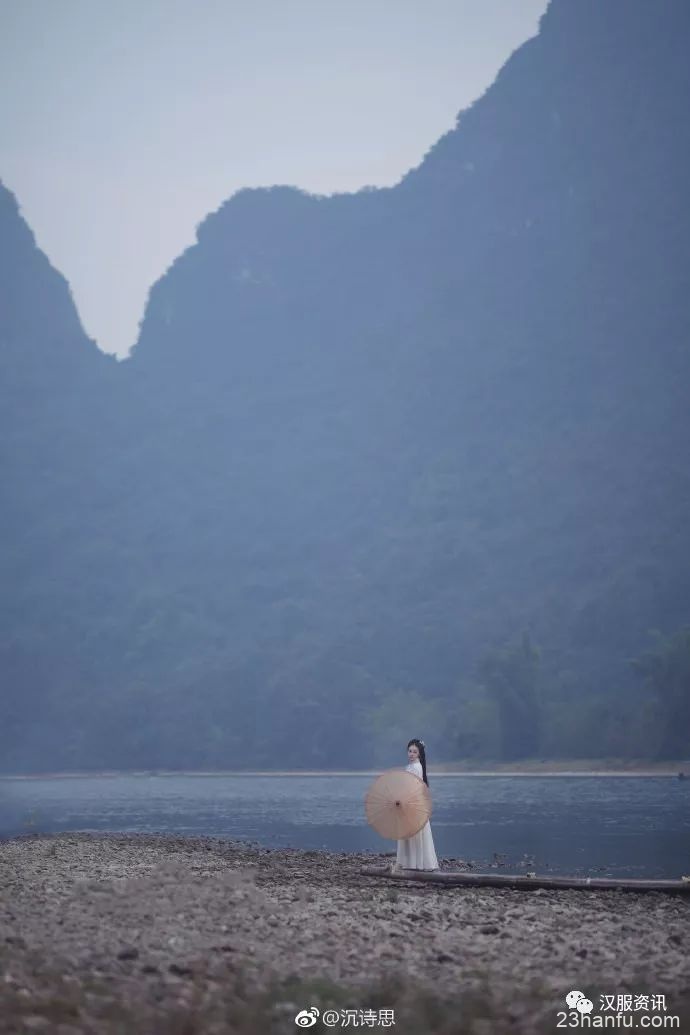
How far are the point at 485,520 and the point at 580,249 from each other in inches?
2434

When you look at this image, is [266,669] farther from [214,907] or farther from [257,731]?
[214,907]

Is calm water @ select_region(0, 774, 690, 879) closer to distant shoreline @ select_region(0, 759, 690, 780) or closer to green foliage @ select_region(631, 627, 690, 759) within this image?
distant shoreline @ select_region(0, 759, 690, 780)

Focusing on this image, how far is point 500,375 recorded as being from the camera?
15812cm

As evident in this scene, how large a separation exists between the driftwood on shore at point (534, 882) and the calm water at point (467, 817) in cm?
594

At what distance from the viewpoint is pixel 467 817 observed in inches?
1500

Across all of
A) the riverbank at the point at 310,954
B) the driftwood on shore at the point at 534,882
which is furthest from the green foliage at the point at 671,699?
Answer: the riverbank at the point at 310,954

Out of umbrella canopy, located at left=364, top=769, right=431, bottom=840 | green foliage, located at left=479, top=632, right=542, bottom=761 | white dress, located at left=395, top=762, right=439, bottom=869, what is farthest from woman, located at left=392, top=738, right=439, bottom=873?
green foliage, located at left=479, top=632, right=542, bottom=761

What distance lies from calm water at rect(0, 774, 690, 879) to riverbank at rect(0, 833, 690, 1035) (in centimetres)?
854

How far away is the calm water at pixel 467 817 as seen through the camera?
24.4 m

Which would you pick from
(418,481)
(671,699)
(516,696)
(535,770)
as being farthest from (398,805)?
(418,481)

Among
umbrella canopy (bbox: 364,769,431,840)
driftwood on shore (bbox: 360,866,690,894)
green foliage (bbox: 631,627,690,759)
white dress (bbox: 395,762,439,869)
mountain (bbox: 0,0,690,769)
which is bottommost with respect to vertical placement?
driftwood on shore (bbox: 360,866,690,894)

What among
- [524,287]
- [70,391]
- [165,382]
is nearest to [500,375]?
[524,287]

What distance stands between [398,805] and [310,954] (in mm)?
5426

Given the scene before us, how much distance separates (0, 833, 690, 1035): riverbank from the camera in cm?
768
